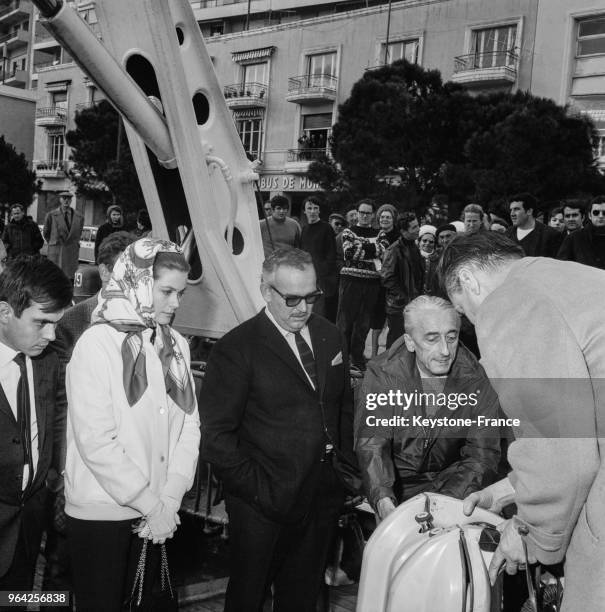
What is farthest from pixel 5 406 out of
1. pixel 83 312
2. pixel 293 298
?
pixel 83 312

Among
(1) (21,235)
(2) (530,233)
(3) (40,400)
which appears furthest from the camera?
(1) (21,235)

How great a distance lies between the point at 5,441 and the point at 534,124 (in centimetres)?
2257

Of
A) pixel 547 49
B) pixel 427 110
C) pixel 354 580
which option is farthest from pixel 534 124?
pixel 354 580

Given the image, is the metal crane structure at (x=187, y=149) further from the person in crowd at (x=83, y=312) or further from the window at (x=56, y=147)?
the window at (x=56, y=147)

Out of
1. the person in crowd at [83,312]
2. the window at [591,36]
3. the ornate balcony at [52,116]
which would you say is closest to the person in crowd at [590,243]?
the person in crowd at [83,312]

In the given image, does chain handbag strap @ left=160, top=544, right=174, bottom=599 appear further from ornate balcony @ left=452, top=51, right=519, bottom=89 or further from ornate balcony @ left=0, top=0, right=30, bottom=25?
ornate balcony @ left=0, top=0, right=30, bottom=25

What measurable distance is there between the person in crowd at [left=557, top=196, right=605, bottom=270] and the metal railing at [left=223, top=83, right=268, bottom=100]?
34.9 meters

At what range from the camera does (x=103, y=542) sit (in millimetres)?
2621

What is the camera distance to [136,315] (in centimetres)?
273

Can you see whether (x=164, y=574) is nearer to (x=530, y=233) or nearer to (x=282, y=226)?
(x=530, y=233)

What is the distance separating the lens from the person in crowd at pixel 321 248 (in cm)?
923

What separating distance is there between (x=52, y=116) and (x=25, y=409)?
5264cm

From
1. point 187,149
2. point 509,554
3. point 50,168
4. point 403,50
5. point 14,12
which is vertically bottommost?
point 509,554

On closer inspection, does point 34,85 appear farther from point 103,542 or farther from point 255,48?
point 103,542
